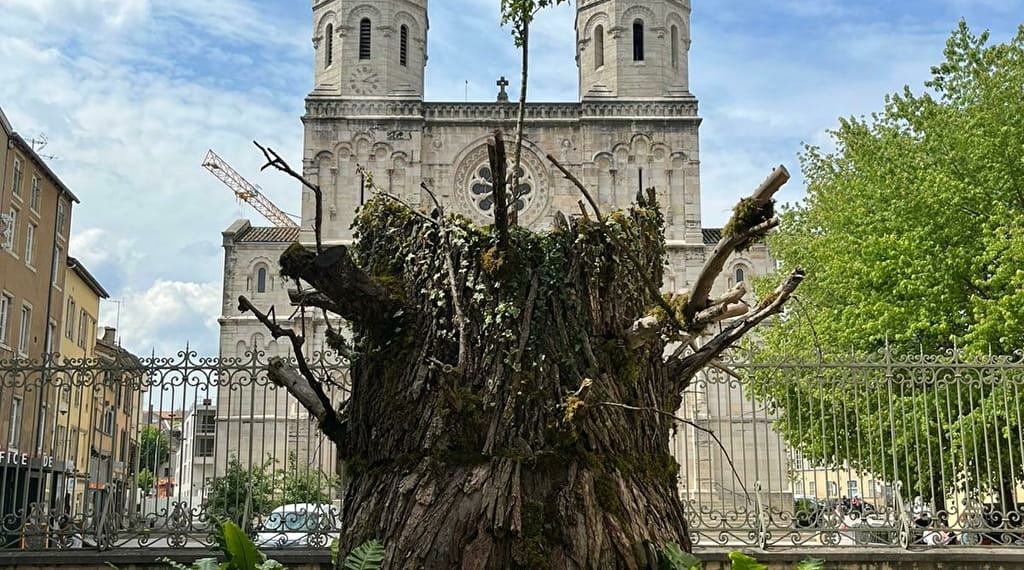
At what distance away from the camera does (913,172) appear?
16.8 meters

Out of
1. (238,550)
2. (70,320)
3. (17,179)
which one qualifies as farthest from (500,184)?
(70,320)

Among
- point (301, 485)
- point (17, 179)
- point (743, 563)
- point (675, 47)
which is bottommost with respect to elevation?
point (743, 563)

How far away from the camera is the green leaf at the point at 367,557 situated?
14.9 ft

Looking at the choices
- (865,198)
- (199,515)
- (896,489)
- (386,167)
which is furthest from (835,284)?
(386,167)

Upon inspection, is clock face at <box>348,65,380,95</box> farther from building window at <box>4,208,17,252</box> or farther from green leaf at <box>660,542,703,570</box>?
green leaf at <box>660,542,703,570</box>

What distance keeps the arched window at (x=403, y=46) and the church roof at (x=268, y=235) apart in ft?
26.9

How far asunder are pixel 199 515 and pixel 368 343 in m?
5.23

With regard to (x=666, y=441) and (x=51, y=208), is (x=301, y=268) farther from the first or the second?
(x=51, y=208)

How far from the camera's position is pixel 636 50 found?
41219 mm

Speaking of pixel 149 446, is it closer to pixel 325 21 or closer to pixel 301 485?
pixel 301 485

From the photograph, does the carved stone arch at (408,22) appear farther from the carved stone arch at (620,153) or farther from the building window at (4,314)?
the building window at (4,314)

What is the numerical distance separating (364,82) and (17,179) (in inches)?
708

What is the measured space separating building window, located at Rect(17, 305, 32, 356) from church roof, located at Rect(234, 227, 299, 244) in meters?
15.9

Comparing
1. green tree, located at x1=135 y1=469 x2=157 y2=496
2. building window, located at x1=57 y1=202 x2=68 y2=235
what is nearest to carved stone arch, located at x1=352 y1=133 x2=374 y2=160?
building window, located at x1=57 y1=202 x2=68 y2=235
